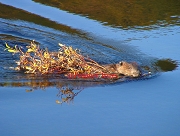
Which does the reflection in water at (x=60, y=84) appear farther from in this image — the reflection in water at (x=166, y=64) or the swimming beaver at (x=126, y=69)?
the reflection in water at (x=166, y=64)

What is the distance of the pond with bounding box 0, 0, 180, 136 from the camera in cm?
639

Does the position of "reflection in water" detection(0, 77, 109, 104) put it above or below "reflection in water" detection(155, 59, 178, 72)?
below

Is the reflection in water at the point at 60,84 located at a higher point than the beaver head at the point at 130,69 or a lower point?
lower

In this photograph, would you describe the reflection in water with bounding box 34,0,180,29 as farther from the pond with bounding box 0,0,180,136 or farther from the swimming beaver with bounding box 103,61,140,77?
the swimming beaver with bounding box 103,61,140,77

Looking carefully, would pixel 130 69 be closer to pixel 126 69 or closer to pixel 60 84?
pixel 126 69

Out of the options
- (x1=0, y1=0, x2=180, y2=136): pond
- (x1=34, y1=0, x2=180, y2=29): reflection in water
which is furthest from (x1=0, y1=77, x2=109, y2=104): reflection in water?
(x1=34, y1=0, x2=180, y2=29): reflection in water

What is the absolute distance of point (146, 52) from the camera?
9352mm

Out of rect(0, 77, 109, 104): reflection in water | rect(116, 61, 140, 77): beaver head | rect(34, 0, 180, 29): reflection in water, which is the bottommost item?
rect(0, 77, 109, 104): reflection in water

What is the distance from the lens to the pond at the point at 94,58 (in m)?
6.39

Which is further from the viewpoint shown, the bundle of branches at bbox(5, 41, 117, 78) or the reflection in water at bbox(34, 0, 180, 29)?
the reflection in water at bbox(34, 0, 180, 29)

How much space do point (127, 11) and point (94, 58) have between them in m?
2.56

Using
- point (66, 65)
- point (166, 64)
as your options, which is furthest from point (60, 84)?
point (166, 64)

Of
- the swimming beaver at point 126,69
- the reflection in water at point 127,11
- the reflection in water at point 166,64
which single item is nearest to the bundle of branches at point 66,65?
the swimming beaver at point 126,69

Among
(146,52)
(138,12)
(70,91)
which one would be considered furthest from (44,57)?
(138,12)
